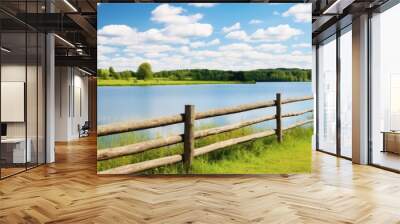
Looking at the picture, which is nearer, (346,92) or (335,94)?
(346,92)

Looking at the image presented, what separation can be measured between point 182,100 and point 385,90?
12.0ft

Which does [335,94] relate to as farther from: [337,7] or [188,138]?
[188,138]

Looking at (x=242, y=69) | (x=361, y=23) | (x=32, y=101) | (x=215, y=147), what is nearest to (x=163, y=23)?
(x=242, y=69)

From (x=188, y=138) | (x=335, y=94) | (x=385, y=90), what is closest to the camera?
(x=188, y=138)

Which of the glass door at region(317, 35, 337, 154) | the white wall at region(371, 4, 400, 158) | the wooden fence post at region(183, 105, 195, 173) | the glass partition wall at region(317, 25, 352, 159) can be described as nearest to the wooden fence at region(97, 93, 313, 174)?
the wooden fence post at region(183, 105, 195, 173)

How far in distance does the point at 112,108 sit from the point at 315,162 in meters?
4.19

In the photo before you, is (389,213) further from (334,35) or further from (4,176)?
(334,35)

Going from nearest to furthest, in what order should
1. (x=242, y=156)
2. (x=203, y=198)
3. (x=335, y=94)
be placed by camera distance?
1. (x=203, y=198)
2. (x=242, y=156)
3. (x=335, y=94)

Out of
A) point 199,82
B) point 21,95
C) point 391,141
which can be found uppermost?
point 199,82

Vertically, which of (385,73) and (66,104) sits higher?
(385,73)

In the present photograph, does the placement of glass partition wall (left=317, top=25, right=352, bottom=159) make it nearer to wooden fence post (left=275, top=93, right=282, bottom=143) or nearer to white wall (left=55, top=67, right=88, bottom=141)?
wooden fence post (left=275, top=93, right=282, bottom=143)

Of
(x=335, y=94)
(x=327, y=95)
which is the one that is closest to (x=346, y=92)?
(x=335, y=94)

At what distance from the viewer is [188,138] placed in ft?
20.2

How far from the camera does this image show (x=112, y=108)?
6215mm
